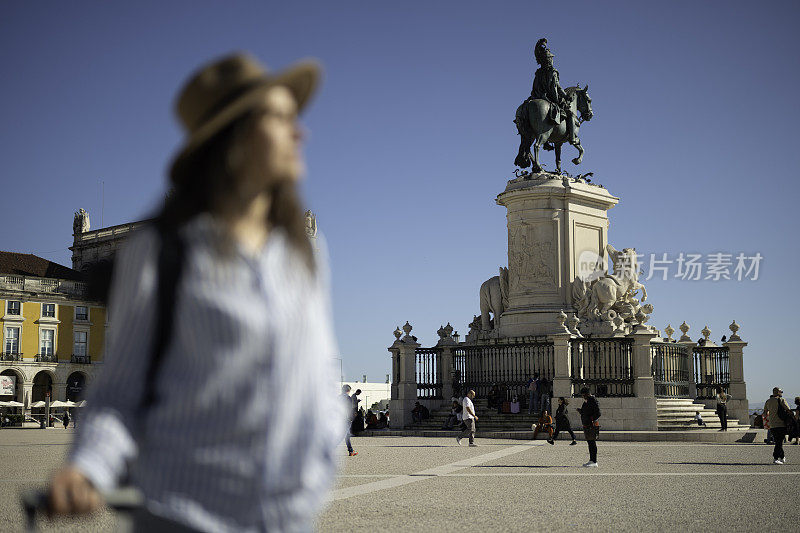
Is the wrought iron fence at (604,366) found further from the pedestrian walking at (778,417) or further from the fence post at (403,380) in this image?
the pedestrian walking at (778,417)

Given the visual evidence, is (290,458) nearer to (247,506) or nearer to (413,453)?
(247,506)

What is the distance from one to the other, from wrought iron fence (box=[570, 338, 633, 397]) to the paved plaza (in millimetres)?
6504

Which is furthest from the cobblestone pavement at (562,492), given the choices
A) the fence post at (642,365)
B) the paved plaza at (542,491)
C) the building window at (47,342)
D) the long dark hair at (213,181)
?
the building window at (47,342)

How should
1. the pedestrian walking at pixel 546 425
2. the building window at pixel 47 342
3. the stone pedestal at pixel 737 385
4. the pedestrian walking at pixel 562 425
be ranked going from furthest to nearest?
the building window at pixel 47 342, the stone pedestal at pixel 737 385, the pedestrian walking at pixel 546 425, the pedestrian walking at pixel 562 425

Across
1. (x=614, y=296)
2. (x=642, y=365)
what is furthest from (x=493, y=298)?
(x=642, y=365)

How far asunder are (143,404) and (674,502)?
361 inches

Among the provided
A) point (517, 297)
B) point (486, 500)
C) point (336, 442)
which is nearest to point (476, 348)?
point (517, 297)

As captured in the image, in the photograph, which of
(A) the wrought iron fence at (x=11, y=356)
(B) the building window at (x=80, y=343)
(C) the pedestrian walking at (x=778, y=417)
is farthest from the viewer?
(B) the building window at (x=80, y=343)

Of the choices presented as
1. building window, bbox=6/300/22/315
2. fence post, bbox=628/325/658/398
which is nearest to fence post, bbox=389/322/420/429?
fence post, bbox=628/325/658/398

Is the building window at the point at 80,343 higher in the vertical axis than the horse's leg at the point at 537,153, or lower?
lower

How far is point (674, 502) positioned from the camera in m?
10.4

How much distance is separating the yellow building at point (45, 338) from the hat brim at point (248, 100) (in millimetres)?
63091

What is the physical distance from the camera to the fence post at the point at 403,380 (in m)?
30.1

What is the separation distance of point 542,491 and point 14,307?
6135cm
